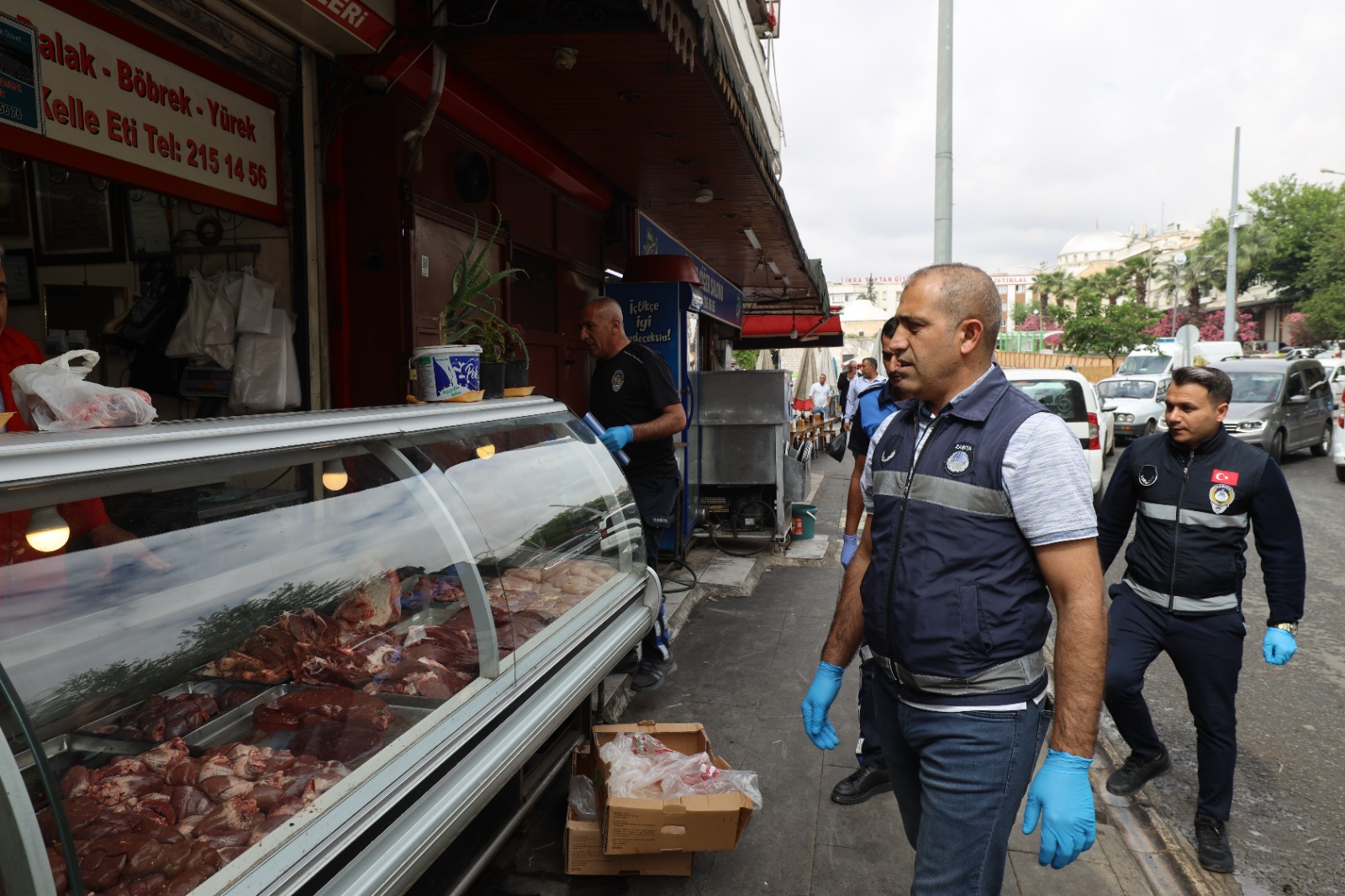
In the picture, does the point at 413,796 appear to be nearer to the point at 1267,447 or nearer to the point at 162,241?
the point at 162,241

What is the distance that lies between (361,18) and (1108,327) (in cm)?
3317

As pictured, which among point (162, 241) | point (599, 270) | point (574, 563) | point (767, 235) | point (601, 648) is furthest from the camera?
point (767, 235)

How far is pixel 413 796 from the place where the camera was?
2062mm

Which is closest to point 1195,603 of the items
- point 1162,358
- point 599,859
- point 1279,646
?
point 1279,646

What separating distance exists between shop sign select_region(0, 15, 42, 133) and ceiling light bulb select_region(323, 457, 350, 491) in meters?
1.69

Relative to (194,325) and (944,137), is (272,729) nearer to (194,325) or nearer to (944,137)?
(194,325)

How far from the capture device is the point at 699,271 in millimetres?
9031

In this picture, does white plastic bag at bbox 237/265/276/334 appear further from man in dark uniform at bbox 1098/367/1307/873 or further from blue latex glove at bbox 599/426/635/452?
man in dark uniform at bbox 1098/367/1307/873

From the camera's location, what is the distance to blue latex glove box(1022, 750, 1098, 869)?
2.02 metres

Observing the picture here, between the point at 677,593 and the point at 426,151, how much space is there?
3.81 meters

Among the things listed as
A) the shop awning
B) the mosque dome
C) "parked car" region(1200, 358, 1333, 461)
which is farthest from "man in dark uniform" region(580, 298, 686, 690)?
the mosque dome

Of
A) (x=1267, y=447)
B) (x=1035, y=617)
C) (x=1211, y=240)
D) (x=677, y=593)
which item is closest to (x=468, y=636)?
(x=1035, y=617)

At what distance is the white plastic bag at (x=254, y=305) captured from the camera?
4.13 m

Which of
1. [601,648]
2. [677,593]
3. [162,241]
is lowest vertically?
[677,593]
